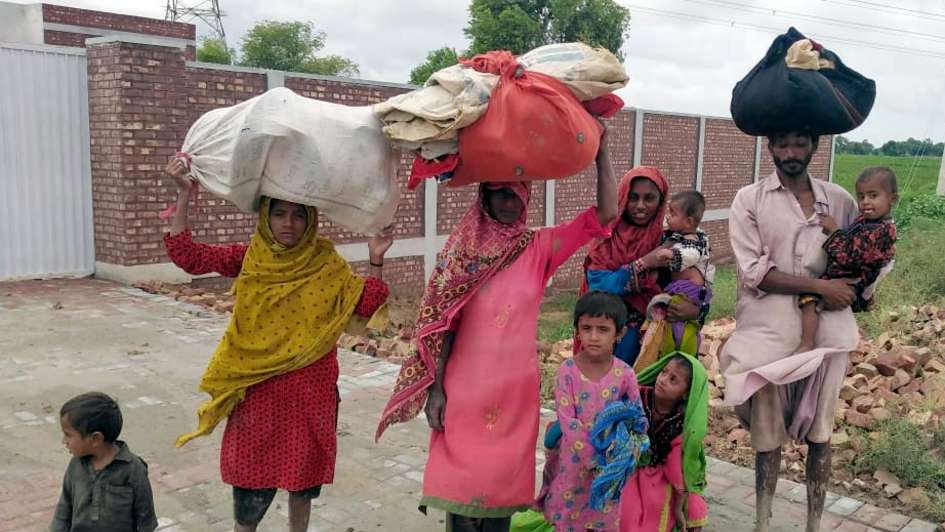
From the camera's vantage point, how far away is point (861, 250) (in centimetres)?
311

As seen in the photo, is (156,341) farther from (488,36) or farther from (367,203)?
(488,36)

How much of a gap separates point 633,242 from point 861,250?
2.95ft

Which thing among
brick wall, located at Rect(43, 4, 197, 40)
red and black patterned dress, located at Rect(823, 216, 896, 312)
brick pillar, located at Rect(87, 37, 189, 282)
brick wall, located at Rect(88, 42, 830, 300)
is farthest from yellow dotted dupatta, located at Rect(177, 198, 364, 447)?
brick wall, located at Rect(43, 4, 197, 40)

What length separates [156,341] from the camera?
22.5 ft

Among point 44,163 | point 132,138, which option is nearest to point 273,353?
point 132,138

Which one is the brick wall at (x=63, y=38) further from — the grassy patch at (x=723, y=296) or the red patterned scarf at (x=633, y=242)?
the red patterned scarf at (x=633, y=242)

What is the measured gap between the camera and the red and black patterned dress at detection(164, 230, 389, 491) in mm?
2873

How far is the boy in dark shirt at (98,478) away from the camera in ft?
7.95

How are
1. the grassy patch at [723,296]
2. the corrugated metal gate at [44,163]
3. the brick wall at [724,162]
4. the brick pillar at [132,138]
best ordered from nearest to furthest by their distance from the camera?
the brick pillar at [132,138] < the corrugated metal gate at [44,163] < the grassy patch at [723,296] < the brick wall at [724,162]

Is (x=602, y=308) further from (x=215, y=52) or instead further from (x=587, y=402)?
(x=215, y=52)

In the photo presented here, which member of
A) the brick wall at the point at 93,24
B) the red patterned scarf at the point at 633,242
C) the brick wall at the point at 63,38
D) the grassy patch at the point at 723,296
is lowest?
the grassy patch at the point at 723,296

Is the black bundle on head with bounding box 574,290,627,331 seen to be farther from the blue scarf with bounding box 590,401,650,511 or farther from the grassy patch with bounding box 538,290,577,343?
the grassy patch with bounding box 538,290,577,343

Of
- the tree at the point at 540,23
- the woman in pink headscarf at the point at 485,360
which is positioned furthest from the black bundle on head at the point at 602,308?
the tree at the point at 540,23

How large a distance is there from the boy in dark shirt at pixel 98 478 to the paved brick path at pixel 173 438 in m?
1.09
